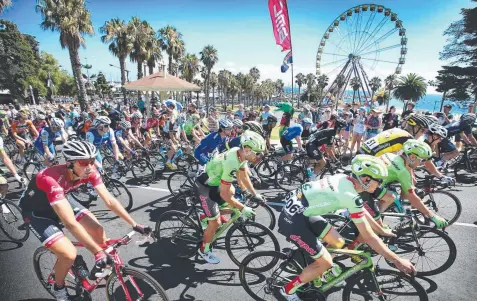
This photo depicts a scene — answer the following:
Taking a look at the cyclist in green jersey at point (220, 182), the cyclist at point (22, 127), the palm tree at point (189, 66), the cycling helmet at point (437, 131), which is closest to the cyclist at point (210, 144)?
the cyclist in green jersey at point (220, 182)

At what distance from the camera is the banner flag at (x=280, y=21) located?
499 inches

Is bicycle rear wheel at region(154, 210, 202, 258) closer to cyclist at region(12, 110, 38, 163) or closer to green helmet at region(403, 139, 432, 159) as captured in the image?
green helmet at region(403, 139, 432, 159)

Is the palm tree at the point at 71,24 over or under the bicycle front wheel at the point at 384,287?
over

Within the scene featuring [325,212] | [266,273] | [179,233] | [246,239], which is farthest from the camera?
[179,233]

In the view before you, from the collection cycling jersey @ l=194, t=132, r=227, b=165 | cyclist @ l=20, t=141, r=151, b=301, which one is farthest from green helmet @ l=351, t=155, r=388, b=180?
cycling jersey @ l=194, t=132, r=227, b=165

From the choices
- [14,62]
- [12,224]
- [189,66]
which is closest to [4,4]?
[12,224]

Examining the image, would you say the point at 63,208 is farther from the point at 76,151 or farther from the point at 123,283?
the point at 123,283

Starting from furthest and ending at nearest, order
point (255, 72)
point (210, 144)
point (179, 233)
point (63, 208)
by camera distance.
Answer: point (255, 72) < point (210, 144) < point (179, 233) < point (63, 208)

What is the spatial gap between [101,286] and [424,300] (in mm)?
4104

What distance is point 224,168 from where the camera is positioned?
3.69 meters

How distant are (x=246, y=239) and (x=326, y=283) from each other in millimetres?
1417

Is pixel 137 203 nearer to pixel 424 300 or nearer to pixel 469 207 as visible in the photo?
pixel 424 300

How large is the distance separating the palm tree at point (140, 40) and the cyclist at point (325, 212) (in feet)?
108

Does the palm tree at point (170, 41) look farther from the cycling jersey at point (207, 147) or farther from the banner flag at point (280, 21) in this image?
the cycling jersey at point (207, 147)
